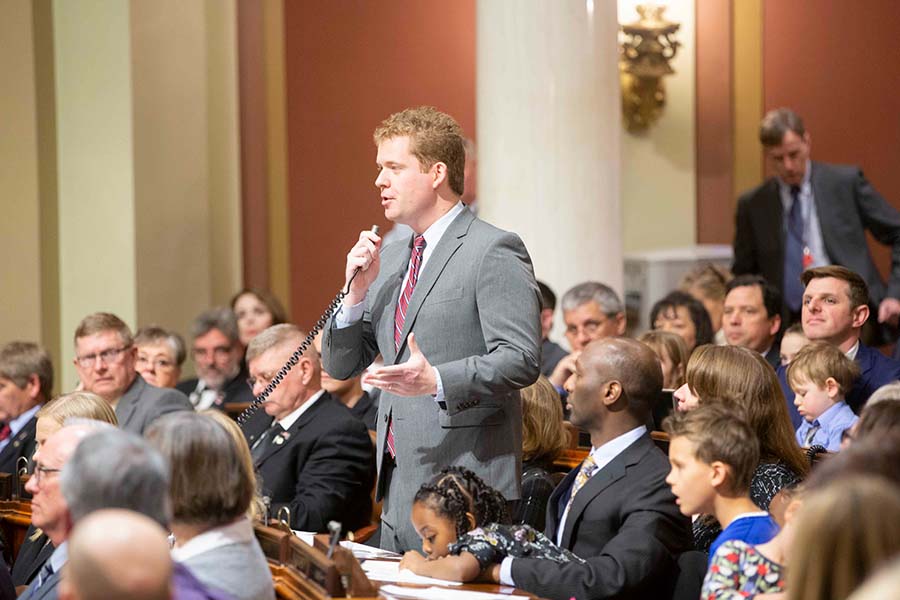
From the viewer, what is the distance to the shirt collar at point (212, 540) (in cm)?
268

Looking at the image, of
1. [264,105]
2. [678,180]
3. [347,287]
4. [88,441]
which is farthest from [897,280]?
[88,441]

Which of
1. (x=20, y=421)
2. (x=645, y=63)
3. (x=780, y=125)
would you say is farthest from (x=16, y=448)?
(x=645, y=63)

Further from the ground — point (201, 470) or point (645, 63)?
point (645, 63)

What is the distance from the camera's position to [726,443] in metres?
3.13

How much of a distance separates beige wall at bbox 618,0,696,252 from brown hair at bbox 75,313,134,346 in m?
4.47

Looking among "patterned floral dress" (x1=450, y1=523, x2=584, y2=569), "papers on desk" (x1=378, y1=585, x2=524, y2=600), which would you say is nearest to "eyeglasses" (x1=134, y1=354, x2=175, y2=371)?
"patterned floral dress" (x1=450, y1=523, x2=584, y2=569)

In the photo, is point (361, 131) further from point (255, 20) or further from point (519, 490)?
point (519, 490)

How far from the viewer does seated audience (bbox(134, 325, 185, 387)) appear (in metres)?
6.54

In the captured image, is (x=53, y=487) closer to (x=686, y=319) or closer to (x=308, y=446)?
(x=308, y=446)

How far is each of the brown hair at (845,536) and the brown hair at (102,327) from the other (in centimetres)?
407

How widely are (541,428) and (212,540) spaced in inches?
75.3

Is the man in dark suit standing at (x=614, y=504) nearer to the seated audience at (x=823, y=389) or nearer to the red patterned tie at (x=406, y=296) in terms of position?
the red patterned tie at (x=406, y=296)

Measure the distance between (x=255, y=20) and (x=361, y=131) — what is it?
0.96 metres

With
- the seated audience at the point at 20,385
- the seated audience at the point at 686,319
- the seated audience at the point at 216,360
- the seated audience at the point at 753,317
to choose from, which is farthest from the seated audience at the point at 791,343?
the seated audience at the point at 20,385
